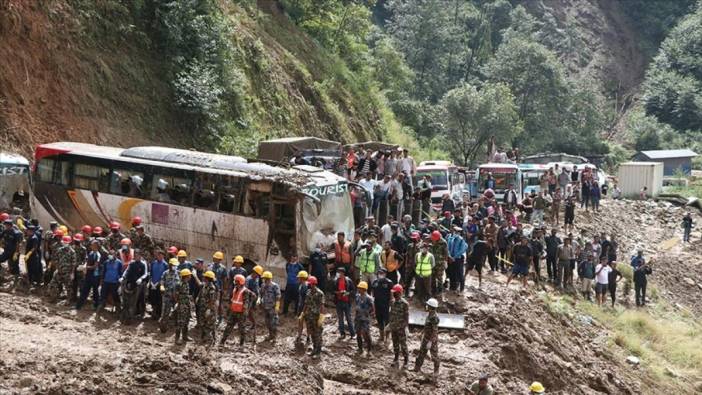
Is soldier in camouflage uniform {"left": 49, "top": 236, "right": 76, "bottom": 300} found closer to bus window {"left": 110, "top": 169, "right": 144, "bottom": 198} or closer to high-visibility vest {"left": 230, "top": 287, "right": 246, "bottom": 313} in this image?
bus window {"left": 110, "top": 169, "right": 144, "bottom": 198}

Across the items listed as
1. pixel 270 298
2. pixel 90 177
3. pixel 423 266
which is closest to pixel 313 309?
pixel 270 298

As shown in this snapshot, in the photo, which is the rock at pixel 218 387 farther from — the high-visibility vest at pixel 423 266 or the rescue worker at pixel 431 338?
the high-visibility vest at pixel 423 266

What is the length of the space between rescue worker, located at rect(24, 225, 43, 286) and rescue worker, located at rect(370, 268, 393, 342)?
656 cm

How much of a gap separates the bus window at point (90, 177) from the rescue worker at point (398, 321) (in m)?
8.09

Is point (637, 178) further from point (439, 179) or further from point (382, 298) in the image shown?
point (382, 298)

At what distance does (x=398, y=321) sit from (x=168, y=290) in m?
4.10

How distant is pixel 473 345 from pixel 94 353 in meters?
7.55

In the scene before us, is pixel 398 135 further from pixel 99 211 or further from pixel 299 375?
pixel 299 375

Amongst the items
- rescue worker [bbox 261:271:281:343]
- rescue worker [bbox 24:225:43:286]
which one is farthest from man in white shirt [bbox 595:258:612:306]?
rescue worker [bbox 24:225:43:286]

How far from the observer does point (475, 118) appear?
2101 inches

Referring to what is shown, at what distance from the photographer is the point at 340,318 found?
17.3 m

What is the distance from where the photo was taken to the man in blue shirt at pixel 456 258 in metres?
19.9

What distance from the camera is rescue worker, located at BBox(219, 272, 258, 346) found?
1591 centimetres

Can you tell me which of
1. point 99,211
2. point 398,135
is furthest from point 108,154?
point 398,135
